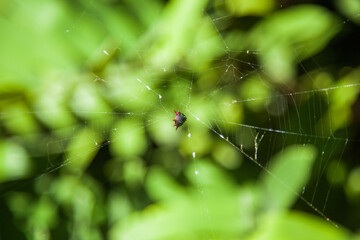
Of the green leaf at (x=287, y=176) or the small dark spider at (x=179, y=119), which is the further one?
the small dark spider at (x=179, y=119)

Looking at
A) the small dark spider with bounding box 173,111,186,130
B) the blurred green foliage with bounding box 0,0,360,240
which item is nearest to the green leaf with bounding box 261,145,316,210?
the blurred green foliage with bounding box 0,0,360,240

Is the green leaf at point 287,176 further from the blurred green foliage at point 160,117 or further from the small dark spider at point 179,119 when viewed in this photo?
the small dark spider at point 179,119

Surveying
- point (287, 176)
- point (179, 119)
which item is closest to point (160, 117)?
point (179, 119)

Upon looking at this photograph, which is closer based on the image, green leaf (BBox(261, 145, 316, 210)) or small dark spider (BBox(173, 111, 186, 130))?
green leaf (BBox(261, 145, 316, 210))

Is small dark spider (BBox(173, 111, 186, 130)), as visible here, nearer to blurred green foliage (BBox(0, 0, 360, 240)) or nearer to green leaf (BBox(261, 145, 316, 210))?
blurred green foliage (BBox(0, 0, 360, 240))

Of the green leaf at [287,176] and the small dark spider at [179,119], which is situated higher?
the small dark spider at [179,119]

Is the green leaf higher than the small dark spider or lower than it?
lower

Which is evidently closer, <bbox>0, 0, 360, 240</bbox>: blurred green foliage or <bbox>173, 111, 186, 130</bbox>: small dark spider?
<bbox>0, 0, 360, 240</bbox>: blurred green foliage

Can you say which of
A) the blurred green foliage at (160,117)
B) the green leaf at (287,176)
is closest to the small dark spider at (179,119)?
the blurred green foliage at (160,117)

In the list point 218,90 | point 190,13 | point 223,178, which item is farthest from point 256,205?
point 190,13
